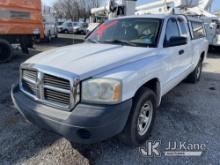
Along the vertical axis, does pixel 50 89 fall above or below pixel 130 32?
below

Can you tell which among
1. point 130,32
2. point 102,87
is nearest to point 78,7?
point 130,32

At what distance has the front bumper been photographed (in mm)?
2297

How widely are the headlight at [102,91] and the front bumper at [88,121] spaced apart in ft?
0.22

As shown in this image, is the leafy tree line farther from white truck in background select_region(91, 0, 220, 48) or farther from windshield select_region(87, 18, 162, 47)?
windshield select_region(87, 18, 162, 47)

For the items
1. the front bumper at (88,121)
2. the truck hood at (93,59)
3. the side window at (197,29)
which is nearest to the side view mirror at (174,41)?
the truck hood at (93,59)

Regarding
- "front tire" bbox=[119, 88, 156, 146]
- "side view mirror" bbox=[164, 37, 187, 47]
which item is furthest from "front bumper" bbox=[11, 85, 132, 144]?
"side view mirror" bbox=[164, 37, 187, 47]

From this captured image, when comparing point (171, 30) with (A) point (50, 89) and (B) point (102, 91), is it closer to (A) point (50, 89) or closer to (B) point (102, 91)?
(B) point (102, 91)

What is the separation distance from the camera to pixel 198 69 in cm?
644

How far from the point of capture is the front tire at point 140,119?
2.72m

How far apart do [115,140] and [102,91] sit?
113 cm

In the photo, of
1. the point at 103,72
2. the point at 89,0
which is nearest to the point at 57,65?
the point at 103,72

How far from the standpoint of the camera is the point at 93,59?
2.79m

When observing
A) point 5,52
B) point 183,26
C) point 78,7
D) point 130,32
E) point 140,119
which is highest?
point 78,7

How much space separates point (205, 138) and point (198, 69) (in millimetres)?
3488
